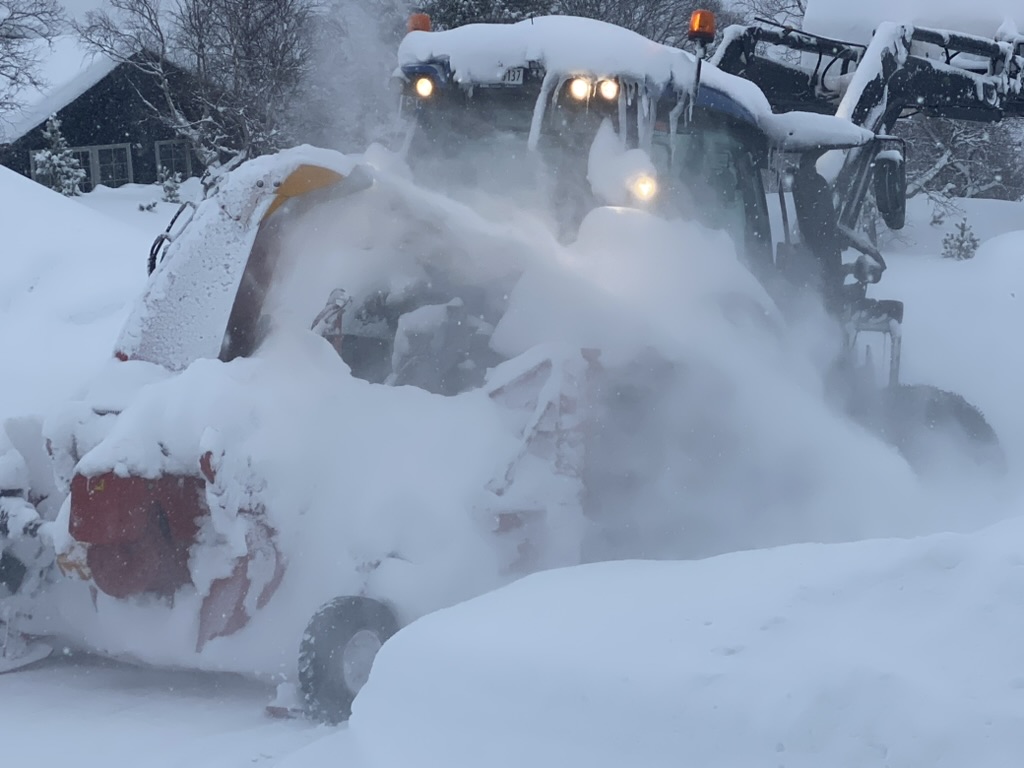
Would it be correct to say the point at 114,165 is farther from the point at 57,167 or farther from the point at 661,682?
the point at 661,682

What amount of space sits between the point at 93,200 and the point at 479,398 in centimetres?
2347

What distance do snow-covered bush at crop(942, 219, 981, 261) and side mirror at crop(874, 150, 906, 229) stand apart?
1677cm

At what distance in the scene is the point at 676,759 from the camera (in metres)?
2.38

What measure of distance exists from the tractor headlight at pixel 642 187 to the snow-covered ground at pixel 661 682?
1.97 m

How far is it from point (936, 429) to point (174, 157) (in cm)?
2767

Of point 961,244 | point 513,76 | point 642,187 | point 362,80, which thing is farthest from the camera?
point 961,244

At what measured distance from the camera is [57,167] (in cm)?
2445

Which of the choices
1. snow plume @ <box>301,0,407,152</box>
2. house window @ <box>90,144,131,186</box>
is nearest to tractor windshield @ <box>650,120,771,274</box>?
snow plume @ <box>301,0,407,152</box>

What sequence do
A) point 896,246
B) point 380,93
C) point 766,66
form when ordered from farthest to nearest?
→ point 896,246, point 766,66, point 380,93

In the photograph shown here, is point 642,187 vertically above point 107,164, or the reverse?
point 642,187

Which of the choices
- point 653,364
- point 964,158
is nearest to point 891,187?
point 653,364

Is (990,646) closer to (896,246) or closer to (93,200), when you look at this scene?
(896,246)

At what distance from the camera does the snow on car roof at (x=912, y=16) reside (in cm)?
755

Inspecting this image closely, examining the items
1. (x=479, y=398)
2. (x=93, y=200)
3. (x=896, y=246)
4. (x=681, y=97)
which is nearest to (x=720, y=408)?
(x=479, y=398)
